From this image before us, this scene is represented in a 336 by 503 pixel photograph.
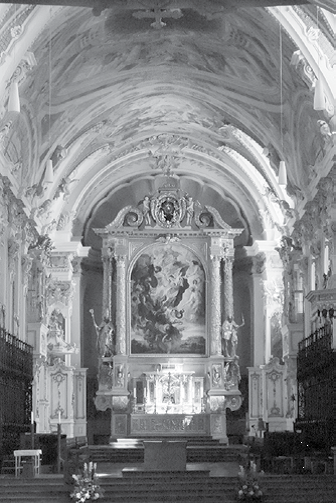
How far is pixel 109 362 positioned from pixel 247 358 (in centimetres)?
521

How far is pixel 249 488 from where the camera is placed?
1986 cm

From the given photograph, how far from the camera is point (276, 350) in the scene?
125ft

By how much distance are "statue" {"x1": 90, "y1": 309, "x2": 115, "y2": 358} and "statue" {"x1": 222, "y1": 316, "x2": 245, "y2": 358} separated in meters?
3.72

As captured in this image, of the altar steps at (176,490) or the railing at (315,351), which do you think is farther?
the railing at (315,351)

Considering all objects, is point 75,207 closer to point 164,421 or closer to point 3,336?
point 164,421

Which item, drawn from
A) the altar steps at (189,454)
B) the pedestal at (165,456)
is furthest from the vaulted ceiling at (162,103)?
the pedestal at (165,456)

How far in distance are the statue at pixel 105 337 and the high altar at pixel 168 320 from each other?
33 millimetres

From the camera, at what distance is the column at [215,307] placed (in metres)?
38.1

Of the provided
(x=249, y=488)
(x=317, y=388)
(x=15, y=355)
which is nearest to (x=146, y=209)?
(x=15, y=355)

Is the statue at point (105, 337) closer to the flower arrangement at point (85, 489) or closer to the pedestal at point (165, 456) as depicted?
the pedestal at point (165, 456)

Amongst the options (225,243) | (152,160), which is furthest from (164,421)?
(152,160)

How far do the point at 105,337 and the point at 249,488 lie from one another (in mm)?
18639

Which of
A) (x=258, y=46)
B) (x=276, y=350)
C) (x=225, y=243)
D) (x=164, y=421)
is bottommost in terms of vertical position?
(x=164, y=421)

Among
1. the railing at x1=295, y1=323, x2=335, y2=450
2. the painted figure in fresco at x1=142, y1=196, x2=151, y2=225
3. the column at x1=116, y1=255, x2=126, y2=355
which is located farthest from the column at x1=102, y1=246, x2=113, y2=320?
the railing at x1=295, y1=323, x2=335, y2=450
